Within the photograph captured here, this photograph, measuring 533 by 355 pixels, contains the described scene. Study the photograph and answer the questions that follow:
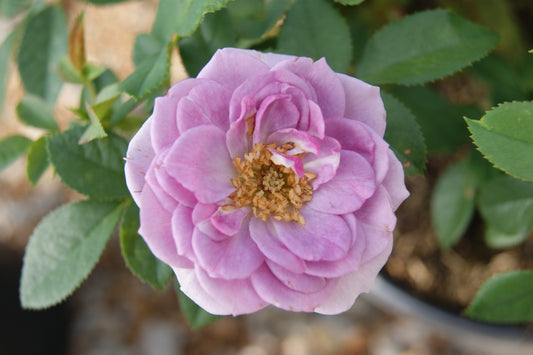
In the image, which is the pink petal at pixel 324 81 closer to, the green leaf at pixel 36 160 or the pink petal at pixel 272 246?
the pink petal at pixel 272 246

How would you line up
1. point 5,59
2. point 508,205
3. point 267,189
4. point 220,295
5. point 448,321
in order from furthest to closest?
1. point 448,321
2. point 5,59
3. point 508,205
4. point 267,189
5. point 220,295

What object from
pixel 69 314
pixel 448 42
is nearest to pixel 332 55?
pixel 448 42

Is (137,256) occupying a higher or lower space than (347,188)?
lower

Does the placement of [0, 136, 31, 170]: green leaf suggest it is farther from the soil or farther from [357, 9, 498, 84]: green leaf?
the soil

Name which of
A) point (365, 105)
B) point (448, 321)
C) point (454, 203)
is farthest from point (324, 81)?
point (448, 321)

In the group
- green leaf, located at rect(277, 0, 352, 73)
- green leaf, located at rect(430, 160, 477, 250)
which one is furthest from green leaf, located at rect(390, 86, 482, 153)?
green leaf, located at rect(277, 0, 352, 73)

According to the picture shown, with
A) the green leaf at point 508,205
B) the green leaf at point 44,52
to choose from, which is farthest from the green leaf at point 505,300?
the green leaf at point 44,52

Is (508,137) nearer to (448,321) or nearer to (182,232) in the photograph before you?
(182,232)
